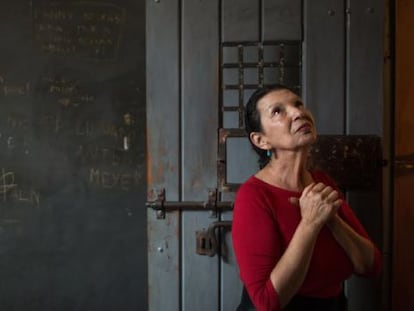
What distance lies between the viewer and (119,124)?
1.70m

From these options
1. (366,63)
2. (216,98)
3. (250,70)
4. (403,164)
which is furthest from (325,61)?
(403,164)

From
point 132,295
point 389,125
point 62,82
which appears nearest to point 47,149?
point 62,82

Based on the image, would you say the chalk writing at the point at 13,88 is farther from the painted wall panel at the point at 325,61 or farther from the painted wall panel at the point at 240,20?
the painted wall panel at the point at 325,61

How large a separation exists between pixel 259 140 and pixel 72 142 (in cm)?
97

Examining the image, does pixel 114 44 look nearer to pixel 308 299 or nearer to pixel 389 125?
pixel 389 125

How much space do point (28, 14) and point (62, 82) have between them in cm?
30

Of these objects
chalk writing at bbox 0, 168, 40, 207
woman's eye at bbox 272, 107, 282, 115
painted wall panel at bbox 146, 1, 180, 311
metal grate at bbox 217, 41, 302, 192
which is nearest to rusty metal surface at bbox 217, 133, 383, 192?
metal grate at bbox 217, 41, 302, 192

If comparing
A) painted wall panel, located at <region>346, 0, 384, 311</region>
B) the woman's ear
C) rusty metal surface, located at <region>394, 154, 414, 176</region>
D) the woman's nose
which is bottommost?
rusty metal surface, located at <region>394, 154, 414, 176</region>

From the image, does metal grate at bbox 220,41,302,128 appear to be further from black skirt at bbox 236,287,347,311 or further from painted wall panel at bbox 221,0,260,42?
black skirt at bbox 236,287,347,311

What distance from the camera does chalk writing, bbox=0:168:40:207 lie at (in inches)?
67.0

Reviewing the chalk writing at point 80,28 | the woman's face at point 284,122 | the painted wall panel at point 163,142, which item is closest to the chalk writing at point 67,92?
the chalk writing at point 80,28

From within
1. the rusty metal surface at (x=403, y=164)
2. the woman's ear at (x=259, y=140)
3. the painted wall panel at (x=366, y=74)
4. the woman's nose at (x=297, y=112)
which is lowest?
the rusty metal surface at (x=403, y=164)

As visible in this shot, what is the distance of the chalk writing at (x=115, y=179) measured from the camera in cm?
171

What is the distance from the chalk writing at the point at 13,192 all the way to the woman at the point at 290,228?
3.52 feet
